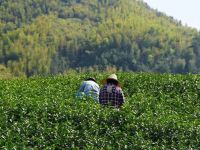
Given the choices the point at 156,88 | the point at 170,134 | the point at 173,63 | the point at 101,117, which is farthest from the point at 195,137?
the point at 173,63


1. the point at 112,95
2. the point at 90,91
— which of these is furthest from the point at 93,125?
the point at 90,91

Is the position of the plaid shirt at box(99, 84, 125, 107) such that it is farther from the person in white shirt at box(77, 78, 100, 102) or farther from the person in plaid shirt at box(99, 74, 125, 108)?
the person in white shirt at box(77, 78, 100, 102)

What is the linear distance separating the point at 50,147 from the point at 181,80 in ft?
42.6

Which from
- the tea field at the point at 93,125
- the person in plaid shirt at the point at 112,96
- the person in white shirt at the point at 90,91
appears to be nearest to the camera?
the tea field at the point at 93,125

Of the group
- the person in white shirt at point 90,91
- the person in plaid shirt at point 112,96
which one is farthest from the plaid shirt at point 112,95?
the person in white shirt at point 90,91

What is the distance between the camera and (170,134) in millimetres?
15086

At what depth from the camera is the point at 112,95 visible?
60.1ft

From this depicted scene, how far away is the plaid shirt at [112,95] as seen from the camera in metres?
18.3

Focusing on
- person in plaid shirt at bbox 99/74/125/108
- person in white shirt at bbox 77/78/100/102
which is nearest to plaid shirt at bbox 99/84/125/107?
person in plaid shirt at bbox 99/74/125/108

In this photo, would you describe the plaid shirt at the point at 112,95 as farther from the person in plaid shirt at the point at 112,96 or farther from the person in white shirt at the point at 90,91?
the person in white shirt at the point at 90,91

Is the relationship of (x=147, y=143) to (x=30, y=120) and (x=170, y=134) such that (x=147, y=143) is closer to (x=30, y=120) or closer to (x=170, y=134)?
(x=170, y=134)

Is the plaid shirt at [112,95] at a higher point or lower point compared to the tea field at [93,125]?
higher

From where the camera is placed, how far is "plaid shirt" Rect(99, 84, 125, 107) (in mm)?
18344

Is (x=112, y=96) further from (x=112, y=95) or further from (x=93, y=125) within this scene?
(x=93, y=125)
